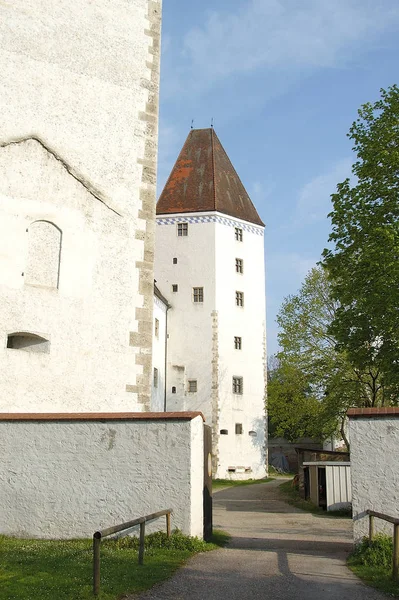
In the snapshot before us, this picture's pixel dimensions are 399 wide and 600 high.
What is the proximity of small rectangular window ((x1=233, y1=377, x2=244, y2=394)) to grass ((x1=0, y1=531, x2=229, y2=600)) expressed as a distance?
1117 inches

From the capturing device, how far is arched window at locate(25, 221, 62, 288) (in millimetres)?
12055

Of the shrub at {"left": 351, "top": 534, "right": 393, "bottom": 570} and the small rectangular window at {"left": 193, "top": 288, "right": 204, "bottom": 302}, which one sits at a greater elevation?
the small rectangular window at {"left": 193, "top": 288, "right": 204, "bottom": 302}

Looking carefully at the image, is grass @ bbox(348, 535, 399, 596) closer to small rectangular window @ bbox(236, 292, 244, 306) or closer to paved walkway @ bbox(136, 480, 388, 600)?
paved walkway @ bbox(136, 480, 388, 600)

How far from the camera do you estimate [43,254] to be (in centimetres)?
1223

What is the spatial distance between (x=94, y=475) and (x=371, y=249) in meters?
10.1

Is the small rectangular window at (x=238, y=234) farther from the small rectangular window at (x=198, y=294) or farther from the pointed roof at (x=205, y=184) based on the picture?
the small rectangular window at (x=198, y=294)

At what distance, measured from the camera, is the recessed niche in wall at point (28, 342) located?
38.5 feet

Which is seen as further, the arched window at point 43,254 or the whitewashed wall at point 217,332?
the whitewashed wall at point 217,332

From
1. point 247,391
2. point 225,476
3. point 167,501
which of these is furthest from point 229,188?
point 167,501

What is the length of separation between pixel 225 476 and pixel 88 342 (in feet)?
88.1

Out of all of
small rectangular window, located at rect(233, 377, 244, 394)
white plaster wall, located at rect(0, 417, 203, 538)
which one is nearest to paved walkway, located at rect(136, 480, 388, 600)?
white plaster wall, located at rect(0, 417, 203, 538)

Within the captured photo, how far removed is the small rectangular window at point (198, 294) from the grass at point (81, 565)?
2922 cm

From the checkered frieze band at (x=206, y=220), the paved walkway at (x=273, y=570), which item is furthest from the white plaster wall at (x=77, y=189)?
the checkered frieze band at (x=206, y=220)

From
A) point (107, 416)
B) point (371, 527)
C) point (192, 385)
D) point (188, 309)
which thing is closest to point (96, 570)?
point (107, 416)
